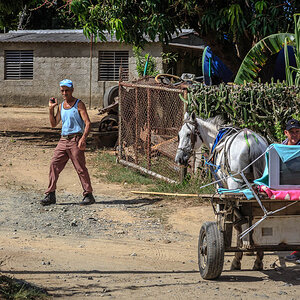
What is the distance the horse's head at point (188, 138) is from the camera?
26.2 feet

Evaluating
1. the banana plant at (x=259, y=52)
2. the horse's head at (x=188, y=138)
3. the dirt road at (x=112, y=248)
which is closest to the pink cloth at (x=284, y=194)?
the dirt road at (x=112, y=248)

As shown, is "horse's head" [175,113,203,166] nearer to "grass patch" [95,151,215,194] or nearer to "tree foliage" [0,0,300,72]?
"grass patch" [95,151,215,194]

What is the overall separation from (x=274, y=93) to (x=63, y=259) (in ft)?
14.8

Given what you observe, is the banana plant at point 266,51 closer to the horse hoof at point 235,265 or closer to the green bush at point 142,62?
the horse hoof at point 235,265

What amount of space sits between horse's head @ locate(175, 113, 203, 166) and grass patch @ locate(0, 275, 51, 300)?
3.38 m

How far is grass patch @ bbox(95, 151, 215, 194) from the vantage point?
1075cm

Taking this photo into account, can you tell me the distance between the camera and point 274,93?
951 cm

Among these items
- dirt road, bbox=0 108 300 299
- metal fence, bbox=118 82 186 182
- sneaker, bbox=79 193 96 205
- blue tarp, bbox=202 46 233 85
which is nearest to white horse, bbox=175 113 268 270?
dirt road, bbox=0 108 300 299

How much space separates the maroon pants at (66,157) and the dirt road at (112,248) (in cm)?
42

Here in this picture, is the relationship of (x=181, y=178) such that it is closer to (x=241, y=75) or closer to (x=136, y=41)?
(x=241, y=75)

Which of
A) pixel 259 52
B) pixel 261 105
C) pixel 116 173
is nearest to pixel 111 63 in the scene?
pixel 116 173

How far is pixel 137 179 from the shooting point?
482 inches

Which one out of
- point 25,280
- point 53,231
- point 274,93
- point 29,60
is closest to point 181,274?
point 25,280

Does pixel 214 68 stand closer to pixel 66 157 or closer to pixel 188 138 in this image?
pixel 66 157
